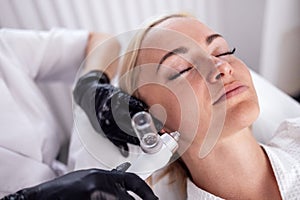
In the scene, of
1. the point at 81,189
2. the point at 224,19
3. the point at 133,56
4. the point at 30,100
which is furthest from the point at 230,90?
the point at 224,19

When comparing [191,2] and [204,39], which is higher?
[204,39]

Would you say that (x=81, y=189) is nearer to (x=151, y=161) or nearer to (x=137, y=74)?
(x=151, y=161)

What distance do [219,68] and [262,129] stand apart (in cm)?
44

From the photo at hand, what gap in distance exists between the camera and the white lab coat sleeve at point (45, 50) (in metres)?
1.21

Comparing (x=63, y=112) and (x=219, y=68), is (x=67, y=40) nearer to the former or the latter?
(x=63, y=112)

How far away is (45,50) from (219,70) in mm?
654

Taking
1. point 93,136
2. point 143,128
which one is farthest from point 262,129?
point 143,128

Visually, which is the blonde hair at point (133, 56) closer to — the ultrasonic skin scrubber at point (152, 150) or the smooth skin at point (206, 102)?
the smooth skin at point (206, 102)

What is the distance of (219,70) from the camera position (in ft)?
2.67

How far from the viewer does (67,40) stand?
126 centimetres

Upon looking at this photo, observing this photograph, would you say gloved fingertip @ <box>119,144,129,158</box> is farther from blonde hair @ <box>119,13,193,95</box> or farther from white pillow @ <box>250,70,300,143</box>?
white pillow @ <box>250,70,300,143</box>

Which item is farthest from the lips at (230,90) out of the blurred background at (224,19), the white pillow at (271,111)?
the blurred background at (224,19)

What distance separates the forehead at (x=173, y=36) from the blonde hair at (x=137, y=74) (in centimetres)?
3

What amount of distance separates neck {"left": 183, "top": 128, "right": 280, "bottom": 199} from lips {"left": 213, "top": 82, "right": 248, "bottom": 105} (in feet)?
0.36
